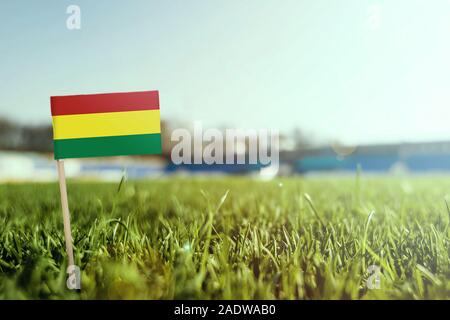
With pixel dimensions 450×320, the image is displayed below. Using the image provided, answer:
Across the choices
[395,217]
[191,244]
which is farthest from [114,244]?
[395,217]

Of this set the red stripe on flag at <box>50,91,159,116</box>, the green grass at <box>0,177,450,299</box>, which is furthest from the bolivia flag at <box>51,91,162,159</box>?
the green grass at <box>0,177,450,299</box>

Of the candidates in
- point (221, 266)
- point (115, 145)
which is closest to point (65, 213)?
point (115, 145)

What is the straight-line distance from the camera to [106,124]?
122cm

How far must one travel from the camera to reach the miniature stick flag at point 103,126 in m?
1.21

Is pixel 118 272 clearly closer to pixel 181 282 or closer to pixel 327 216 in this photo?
pixel 181 282

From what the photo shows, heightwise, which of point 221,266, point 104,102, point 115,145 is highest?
point 104,102

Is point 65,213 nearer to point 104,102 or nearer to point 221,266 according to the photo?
point 104,102

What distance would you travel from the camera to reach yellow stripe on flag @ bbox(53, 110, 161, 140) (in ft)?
3.98

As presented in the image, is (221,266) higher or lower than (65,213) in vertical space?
lower

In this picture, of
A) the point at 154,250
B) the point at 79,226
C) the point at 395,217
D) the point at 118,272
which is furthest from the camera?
the point at 395,217

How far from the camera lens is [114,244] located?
1466 mm

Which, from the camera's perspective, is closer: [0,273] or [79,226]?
[0,273]

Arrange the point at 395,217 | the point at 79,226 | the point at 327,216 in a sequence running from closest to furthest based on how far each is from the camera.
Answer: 1. the point at 79,226
2. the point at 395,217
3. the point at 327,216
